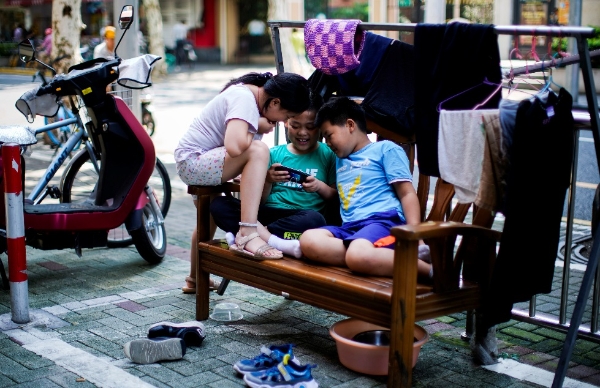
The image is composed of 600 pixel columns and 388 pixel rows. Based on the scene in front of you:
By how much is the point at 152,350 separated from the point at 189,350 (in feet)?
0.85

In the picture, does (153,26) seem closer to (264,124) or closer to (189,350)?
(264,124)

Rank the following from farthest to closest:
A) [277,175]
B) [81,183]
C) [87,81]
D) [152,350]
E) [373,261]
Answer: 1. [81,183]
2. [87,81]
3. [277,175]
4. [152,350]
5. [373,261]

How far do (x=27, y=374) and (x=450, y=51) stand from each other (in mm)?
2502

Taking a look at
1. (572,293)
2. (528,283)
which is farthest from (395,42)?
(572,293)

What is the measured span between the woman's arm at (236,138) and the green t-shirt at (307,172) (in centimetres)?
40

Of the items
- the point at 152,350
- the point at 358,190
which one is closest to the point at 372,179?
the point at 358,190

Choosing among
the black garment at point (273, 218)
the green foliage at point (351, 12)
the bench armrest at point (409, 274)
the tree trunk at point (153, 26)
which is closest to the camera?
the bench armrest at point (409, 274)

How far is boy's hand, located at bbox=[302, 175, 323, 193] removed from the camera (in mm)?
4422

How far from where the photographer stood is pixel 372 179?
423cm

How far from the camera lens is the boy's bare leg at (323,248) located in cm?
398

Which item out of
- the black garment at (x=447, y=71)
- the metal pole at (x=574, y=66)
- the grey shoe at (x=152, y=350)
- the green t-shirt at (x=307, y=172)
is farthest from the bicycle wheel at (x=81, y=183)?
the metal pole at (x=574, y=66)

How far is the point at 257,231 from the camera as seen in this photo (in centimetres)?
431

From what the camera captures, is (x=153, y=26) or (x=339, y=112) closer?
(x=339, y=112)

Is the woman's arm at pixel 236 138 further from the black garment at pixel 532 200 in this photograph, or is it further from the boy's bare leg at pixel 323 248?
the black garment at pixel 532 200
